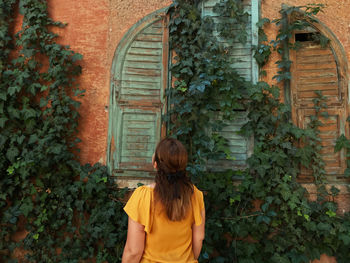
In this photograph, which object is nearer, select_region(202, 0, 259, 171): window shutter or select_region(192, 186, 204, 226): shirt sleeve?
select_region(192, 186, 204, 226): shirt sleeve

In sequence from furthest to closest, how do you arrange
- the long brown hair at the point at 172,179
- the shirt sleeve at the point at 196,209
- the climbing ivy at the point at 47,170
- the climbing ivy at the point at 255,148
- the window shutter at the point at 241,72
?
the window shutter at the point at 241,72 → the climbing ivy at the point at 47,170 → the climbing ivy at the point at 255,148 → the shirt sleeve at the point at 196,209 → the long brown hair at the point at 172,179

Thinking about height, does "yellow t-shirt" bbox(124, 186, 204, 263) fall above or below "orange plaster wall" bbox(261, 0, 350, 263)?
below

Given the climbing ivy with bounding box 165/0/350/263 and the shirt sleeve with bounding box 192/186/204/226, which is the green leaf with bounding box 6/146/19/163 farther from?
the shirt sleeve with bounding box 192/186/204/226

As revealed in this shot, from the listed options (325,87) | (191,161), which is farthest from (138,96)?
(325,87)

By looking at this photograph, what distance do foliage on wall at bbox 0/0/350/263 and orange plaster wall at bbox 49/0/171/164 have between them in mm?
163

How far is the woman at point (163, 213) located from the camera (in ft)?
6.20

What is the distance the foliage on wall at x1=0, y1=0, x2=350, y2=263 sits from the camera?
141 inches

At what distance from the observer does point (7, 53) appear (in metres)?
4.04

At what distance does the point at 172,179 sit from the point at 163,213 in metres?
0.22

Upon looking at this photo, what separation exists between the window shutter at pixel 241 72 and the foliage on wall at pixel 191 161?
0.37ft

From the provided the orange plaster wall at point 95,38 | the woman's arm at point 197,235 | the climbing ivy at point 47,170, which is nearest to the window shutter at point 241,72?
the orange plaster wall at point 95,38

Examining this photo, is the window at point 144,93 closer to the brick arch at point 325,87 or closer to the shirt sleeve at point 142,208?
the brick arch at point 325,87

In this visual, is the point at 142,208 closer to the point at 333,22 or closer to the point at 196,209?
the point at 196,209

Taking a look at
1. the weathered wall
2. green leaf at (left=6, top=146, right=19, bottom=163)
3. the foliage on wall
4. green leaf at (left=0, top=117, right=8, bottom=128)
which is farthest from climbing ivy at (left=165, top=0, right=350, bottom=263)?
green leaf at (left=0, top=117, right=8, bottom=128)
